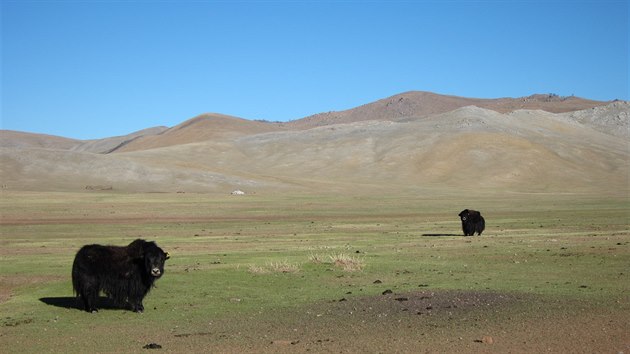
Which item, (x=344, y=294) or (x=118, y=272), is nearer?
(x=118, y=272)

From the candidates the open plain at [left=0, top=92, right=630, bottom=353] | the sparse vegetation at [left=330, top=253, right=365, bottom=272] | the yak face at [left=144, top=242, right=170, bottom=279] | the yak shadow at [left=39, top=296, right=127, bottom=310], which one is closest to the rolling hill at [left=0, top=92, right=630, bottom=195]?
the open plain at [left=0, top=92, right=630, bottom=353]

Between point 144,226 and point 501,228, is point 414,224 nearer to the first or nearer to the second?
point 501,228

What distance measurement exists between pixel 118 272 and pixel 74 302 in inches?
71.5

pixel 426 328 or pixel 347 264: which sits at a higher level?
pixel 347 264

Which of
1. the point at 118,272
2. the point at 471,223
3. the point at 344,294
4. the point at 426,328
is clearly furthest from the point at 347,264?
the point at 471,223

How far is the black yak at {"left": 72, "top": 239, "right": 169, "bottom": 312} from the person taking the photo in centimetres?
1672

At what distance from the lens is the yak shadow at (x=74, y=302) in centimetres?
1755

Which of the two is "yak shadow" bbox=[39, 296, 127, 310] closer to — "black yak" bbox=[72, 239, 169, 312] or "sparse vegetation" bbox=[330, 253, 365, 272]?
"black yak" bbox=[72, 239, 169, 312]

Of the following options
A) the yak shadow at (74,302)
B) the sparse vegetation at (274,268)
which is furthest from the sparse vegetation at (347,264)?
the yak shadow at (74,302)

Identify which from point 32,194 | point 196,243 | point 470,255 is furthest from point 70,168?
point 470,255

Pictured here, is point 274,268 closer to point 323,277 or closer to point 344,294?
point 323,277

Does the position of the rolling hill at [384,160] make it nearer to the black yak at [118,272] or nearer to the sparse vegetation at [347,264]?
the sparse vegetation at [347,264]

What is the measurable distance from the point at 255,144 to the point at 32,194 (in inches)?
3499

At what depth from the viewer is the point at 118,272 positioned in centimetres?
1694
